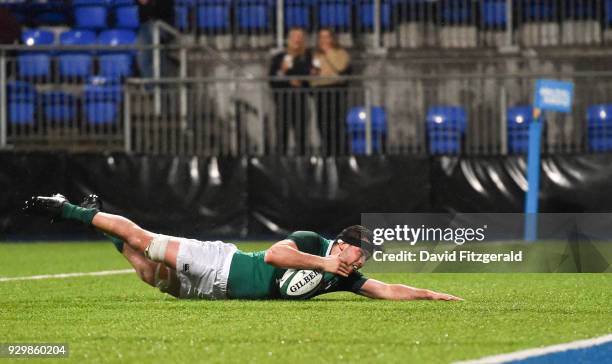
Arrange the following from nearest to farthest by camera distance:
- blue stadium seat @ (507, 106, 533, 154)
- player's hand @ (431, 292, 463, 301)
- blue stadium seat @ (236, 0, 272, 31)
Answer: player's hand @ (431, 292, 463, 301) → blue stadium seat @ (507, 106, 533, 154) → blue stadium seat @ (236, 0, 272, 31)

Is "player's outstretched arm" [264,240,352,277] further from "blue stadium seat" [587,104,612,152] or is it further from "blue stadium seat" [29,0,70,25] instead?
"blue stadium seat" [29,0,70,25]

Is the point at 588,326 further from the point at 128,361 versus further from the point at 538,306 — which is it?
the point at 128,361

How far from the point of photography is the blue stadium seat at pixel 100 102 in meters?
19.5

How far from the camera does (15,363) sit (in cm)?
Result: 604

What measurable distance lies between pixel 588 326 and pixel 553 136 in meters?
12.1

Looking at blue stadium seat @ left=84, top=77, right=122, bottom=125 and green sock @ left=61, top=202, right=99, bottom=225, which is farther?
blue stadium seat @ left=84, top=77, right=122, bottom=125

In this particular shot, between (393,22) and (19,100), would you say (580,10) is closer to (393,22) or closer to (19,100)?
(393,22)

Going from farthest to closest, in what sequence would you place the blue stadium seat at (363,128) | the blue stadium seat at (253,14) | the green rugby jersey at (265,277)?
the blue stadium seat at (253,14)
the blue stadium seat at (363,128)
the green rugby jersey at (265,277)

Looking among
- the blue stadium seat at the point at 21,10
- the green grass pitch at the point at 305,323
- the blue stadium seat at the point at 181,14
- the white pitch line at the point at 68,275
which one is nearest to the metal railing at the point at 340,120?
the blue stadium seat at the point at 181,14

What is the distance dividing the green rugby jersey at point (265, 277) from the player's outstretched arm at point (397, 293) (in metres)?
0.07

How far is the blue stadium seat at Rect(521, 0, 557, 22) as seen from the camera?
22.0 metres

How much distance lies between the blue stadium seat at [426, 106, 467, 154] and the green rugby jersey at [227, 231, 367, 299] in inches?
405

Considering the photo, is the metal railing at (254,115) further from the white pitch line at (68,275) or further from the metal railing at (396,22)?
the white pitch line at (68,275)

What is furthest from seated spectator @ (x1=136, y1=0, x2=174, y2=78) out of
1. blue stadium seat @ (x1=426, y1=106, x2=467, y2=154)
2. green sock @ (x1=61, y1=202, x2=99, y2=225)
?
green sock @ (x1=61, y1=202, x2=99, y2=225)
